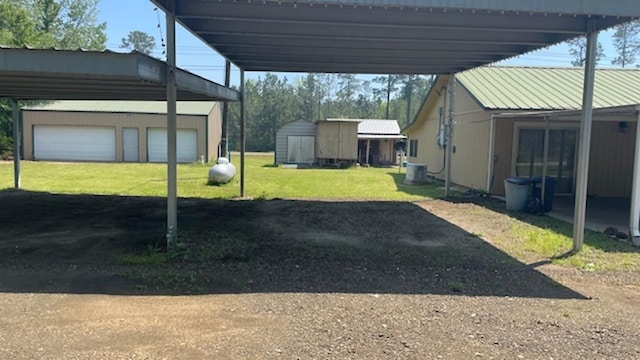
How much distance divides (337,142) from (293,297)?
24.7 m

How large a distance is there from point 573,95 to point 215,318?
572 inches

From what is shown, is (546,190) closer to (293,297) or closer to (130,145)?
(293,297)

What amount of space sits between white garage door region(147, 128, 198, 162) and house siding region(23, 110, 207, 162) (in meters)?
0.30

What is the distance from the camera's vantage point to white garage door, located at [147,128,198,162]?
28.5 meters

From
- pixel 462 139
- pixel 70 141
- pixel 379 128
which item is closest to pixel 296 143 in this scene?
pixel 379 128

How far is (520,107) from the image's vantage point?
1365 cm

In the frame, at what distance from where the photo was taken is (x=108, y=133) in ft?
92.9

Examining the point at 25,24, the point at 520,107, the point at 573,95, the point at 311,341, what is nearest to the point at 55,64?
the point at 311,341

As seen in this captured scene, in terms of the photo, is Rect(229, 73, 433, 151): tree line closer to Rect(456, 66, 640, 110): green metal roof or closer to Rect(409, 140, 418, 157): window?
Rect(409, 140, 418, 157): window

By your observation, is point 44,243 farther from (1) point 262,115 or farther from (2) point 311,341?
(1) point 262,115

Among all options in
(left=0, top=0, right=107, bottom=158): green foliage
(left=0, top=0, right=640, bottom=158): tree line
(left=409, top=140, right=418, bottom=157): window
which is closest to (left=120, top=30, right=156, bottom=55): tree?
(left=0, top=0, right=640, bottom=158): tree line

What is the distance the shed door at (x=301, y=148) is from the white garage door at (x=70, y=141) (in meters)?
10.9

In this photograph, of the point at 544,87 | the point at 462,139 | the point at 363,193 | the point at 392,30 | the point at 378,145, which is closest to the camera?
the point at 392,30

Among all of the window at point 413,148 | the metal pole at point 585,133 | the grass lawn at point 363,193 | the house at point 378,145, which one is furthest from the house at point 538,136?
the house at point 378,145
